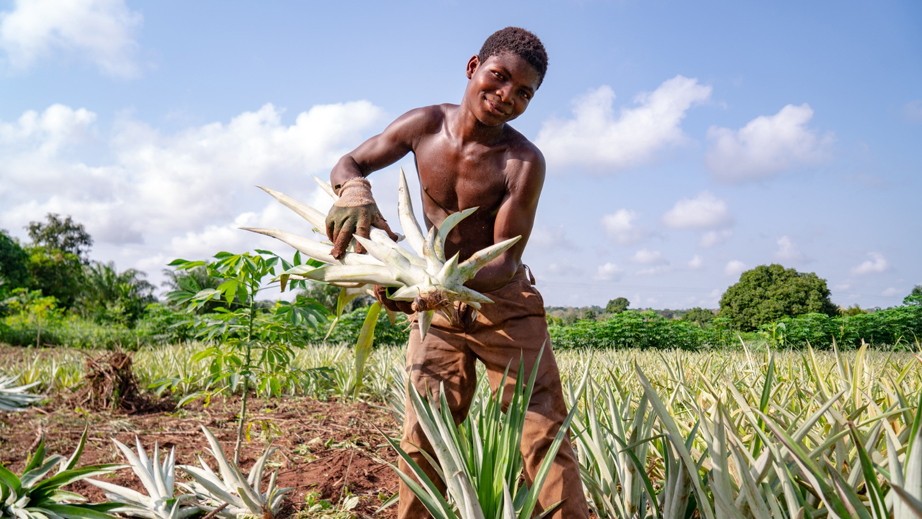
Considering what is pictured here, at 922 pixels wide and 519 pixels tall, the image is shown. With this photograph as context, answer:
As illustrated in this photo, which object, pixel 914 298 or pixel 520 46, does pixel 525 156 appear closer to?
pixel 520 46

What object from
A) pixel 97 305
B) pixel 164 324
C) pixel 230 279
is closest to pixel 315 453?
pixel 230 279

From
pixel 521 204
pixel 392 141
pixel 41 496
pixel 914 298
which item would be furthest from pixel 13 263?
pixel 914 298

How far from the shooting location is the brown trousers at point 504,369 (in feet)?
6.17

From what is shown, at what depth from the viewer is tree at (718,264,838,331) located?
24516 mm

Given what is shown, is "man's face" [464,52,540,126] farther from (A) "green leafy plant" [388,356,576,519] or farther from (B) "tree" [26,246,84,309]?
(B) "tree" [26,246,84,309]

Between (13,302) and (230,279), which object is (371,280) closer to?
(230,279)

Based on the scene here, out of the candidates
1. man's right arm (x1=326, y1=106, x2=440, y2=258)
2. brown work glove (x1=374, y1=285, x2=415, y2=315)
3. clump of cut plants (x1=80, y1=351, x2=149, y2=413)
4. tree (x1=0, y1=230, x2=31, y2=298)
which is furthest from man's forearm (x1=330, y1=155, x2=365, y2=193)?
tree (x1=0, y1=230, x2=31, y2=298)

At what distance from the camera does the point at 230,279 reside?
254 cm

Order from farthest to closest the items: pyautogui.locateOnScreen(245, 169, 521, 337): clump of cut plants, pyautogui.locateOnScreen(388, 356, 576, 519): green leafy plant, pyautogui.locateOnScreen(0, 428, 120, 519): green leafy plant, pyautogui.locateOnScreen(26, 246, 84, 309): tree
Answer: pyautogui.locateOnScreen(26, 246, 84, 309): tree → pyautogui.locateOnScreen(0, 428, 120, 519): green leafy plant → pyautogui.locateOnScreen(388, 356, 576, 519): green leafy plant → pyautogui.locateOnScreen(245, 169, 521, 337): clump of cut plants

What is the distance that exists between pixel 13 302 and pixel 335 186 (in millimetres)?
18266

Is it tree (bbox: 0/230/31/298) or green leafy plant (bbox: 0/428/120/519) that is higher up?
tree (bbox: 0/230/31/298)

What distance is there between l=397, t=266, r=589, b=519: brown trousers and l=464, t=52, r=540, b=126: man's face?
0.64 m

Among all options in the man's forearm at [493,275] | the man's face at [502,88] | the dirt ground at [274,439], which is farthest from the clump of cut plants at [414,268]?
the dirt ground at [274,439]

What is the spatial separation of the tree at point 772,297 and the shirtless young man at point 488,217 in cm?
2571
